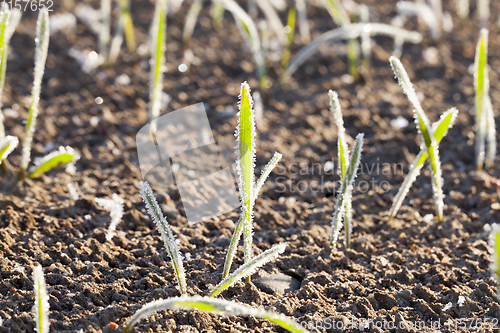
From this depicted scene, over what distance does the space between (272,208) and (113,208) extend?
1.51ft

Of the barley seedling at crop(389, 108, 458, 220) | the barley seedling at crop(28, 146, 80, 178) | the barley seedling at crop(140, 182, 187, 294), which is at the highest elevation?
the barley seedling at crop(28, 146, 80, 178)

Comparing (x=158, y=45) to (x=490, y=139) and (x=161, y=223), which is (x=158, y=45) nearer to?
(x=161, y=223)

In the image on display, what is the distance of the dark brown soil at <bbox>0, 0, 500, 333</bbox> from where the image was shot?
100cm

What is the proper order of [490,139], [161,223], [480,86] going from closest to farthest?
[161,223] → [480,86] → [490,139]

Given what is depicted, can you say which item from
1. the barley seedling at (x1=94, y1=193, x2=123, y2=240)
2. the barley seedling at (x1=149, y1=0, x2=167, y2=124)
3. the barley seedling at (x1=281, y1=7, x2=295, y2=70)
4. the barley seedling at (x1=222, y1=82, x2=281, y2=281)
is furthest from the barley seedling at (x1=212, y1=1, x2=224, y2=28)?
the barley seedling at (x1=222, y1=82, x2=281, y2=281)

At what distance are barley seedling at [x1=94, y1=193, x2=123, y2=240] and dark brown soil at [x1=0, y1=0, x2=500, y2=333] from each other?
2cm

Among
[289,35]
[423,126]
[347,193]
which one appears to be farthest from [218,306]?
[289,35]

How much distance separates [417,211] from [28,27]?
204cm

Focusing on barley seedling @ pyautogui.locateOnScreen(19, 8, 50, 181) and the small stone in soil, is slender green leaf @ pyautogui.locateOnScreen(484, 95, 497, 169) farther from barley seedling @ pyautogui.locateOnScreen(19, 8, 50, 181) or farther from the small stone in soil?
barley seedling @ pyautogui.locateOnScreen(19, 8, 50, 181)

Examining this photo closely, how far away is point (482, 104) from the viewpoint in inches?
56.1

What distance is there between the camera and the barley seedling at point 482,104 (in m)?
1.30

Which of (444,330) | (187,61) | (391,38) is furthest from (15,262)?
(391,38)

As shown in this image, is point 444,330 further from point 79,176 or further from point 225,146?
point 79,176

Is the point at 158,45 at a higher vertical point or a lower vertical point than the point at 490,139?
higher
